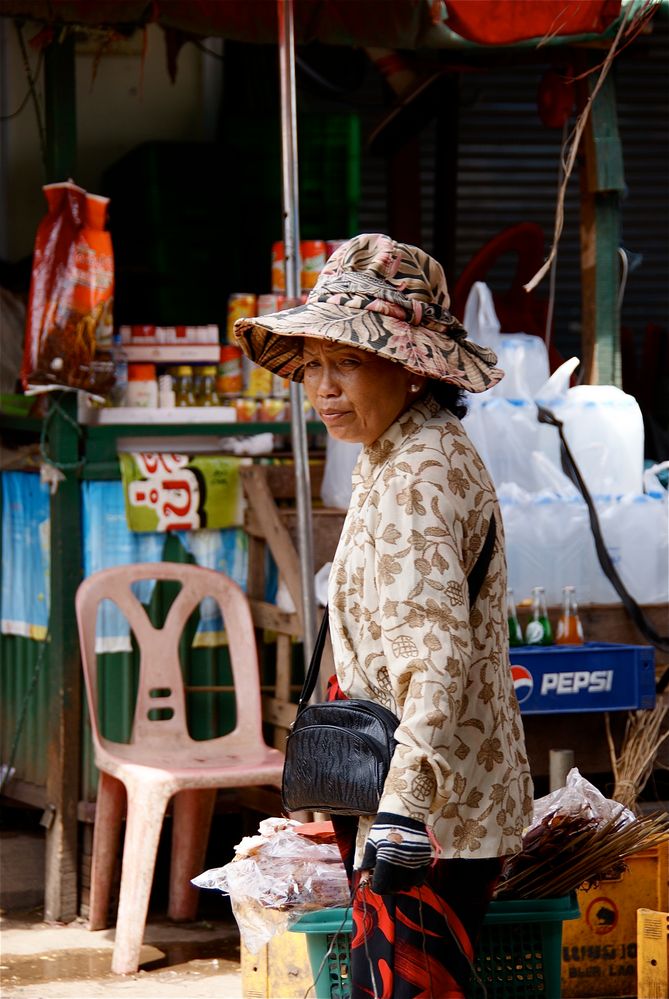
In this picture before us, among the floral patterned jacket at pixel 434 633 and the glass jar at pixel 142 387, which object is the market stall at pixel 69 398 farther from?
the floral patterned jacket at pixel 434 633

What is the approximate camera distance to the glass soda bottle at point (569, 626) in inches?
211

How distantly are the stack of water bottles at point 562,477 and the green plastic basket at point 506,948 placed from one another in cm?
223

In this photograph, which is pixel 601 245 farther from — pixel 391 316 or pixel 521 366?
pixel 391 316

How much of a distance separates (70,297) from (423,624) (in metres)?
3.24

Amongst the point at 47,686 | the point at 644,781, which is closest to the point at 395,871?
the point at 644,781

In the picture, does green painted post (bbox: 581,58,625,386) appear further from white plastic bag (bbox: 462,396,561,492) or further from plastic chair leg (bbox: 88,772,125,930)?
plastic chair leg (bbox: 88,772,125,930)

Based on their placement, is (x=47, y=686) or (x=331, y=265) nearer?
(x=331, y=265)

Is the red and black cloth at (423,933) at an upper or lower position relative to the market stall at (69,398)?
lower

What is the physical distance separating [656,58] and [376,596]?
6.69 m

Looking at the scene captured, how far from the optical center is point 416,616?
2.78 m

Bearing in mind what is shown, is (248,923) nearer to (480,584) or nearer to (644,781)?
(480,584)

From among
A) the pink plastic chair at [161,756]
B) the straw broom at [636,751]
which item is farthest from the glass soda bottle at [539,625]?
the pink plastic chair at [161,756]

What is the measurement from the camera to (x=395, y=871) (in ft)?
8.81

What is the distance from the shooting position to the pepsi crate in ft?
16.7
